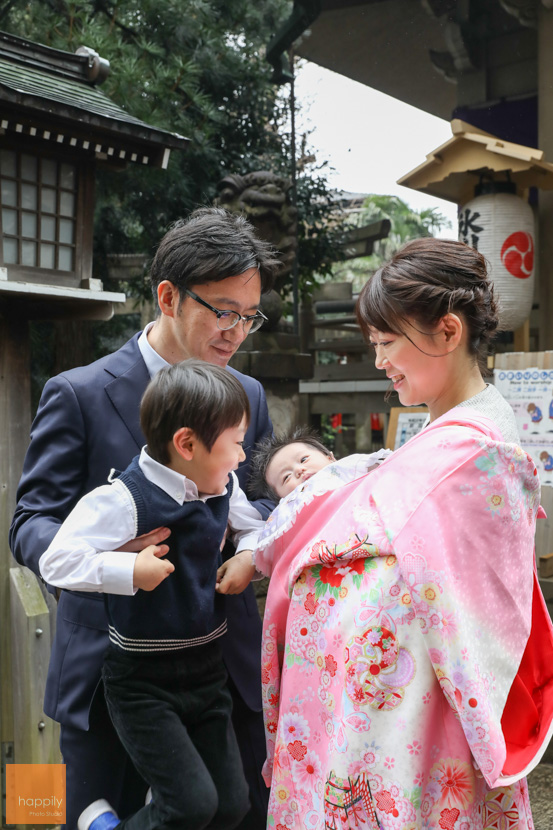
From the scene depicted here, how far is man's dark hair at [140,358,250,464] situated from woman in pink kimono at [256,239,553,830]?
0.38 metres

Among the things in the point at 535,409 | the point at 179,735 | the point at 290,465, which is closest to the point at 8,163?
the point at 290,465

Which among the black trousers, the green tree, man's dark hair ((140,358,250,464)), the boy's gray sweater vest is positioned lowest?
the black trousers

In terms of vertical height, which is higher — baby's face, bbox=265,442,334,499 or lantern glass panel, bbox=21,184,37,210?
lantern glass panel, bbox=21,184,37,210

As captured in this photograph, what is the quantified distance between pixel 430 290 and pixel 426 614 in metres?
0.79

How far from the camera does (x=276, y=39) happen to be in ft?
24.5

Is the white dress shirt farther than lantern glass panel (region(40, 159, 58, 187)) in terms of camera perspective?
No

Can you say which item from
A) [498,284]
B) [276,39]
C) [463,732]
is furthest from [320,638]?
[276,39]

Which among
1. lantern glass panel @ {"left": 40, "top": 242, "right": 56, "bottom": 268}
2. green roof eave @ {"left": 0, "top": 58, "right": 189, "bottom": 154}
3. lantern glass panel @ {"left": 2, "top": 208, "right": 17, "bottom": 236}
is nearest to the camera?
green roof eave @ {"left": 0, "top": 58, "right": 189, "bottom": 154}

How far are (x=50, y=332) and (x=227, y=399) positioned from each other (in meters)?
7.34

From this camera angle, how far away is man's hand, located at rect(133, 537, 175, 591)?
1766 millimetres

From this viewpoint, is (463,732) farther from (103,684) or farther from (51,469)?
(51,469)

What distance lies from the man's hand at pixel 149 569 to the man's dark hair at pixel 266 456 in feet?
2.53

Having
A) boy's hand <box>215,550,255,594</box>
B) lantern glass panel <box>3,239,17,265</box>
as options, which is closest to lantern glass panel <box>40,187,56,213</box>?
lantern glass panel <box>3,239,17,265</box>

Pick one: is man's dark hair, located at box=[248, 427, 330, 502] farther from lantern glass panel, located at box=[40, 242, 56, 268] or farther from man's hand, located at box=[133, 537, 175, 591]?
lantern glass panel, located at box=[40, 242, 56, 268]
